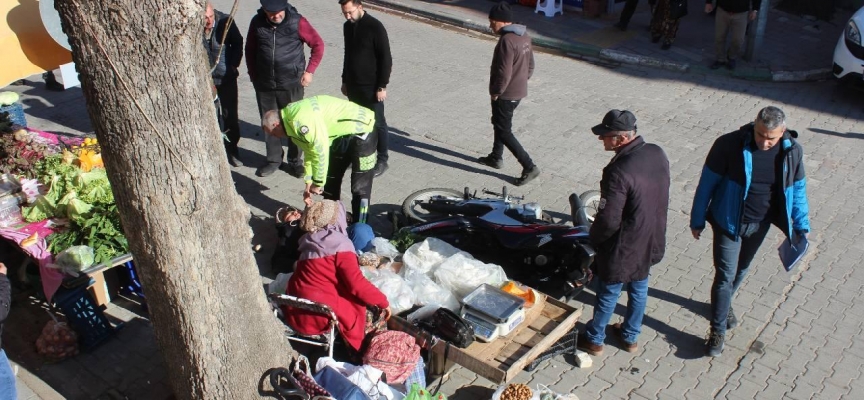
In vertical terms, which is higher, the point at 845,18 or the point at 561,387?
the point at 845,18

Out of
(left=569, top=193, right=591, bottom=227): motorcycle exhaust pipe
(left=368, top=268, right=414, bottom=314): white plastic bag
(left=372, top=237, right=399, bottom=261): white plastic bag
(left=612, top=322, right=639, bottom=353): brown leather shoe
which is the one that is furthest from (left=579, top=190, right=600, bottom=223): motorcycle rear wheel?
(left=368, top=268, right=414, bottom=314): white plastic bag

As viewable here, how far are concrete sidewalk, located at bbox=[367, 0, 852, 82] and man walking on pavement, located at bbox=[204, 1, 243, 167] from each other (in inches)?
216

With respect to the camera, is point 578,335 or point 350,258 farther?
point 578,335

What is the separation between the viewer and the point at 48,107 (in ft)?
33.3

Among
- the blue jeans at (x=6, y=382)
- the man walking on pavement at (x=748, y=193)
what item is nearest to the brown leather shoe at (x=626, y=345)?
the man walking on pavement at (x=748, y=193)

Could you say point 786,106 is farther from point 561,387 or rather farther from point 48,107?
point 48,107

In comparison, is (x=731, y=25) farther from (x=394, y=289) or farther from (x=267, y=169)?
(x=394, y=289)

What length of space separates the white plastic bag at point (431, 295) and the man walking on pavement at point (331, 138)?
3.65ft

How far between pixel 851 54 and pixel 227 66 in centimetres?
741

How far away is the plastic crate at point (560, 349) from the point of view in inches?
213

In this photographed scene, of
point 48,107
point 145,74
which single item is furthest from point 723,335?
point 48,107

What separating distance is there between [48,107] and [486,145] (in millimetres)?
5547

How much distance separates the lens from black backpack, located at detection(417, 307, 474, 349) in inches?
198

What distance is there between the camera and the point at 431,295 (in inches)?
218
